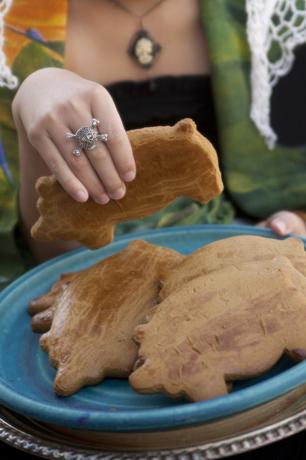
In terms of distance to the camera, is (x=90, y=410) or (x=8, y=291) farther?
(x=8, y=291)

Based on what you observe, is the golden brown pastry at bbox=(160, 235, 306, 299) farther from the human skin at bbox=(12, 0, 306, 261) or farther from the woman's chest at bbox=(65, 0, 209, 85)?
the woman's chest at bbox=(65, 0, 209, 85)

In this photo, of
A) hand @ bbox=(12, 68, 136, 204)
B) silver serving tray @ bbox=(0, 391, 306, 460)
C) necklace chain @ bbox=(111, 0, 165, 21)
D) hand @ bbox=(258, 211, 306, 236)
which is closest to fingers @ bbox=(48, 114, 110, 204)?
hand @ bbox=(12, 68, 136, 204)

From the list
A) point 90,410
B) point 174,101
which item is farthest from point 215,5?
point 90,410

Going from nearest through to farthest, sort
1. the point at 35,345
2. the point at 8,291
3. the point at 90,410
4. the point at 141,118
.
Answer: the point at 90,410 < the point at 35,345 < the point at 8,291 < the point at 141,118

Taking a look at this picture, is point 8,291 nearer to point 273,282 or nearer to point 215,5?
point 273,282

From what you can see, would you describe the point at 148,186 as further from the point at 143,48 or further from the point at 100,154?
the point at 143,48

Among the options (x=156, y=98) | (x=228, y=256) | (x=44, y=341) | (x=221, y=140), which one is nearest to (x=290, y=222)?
(x=221, y=140)

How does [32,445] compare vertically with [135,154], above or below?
below

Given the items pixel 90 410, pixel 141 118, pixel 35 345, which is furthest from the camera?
pixel 141 118
